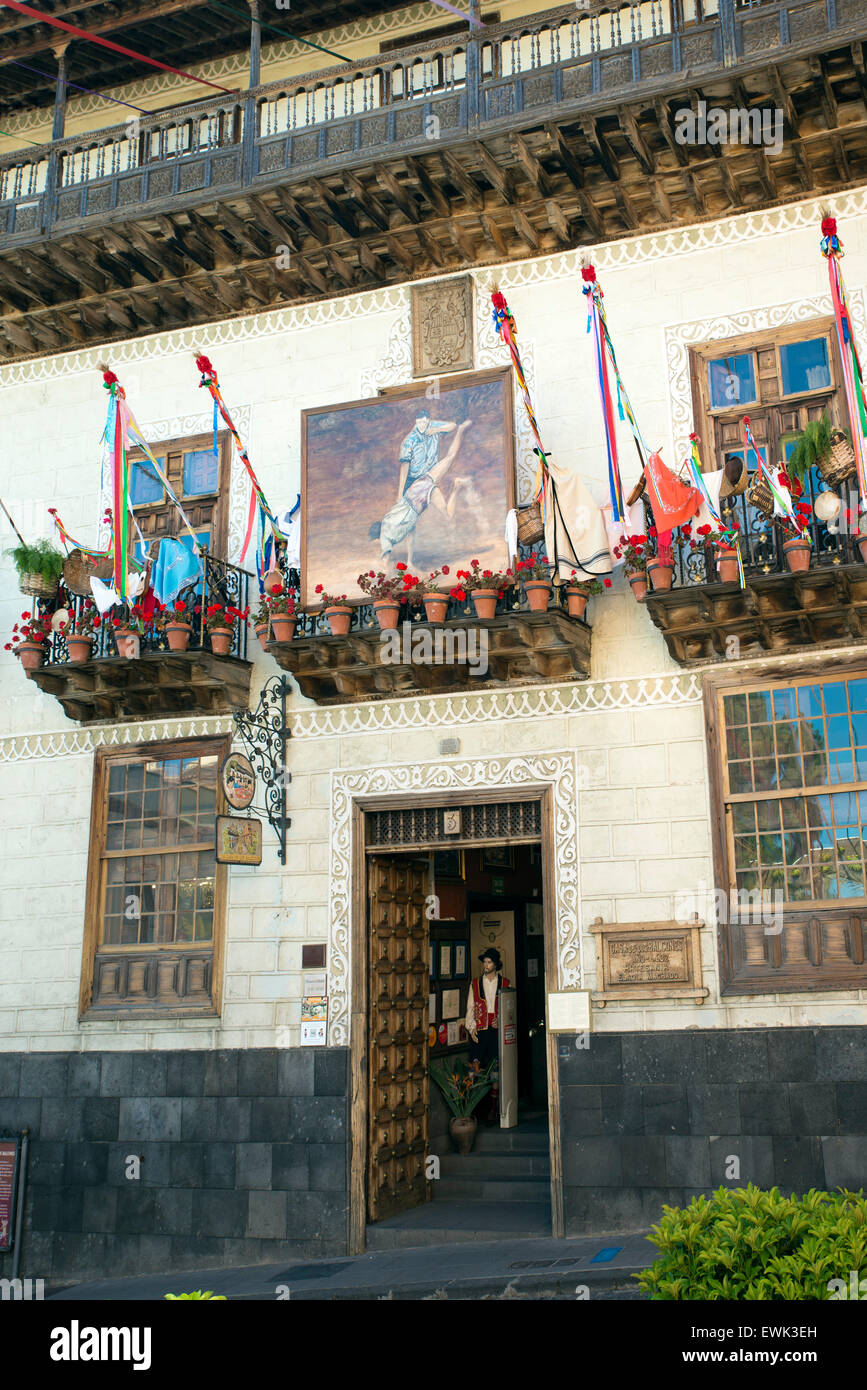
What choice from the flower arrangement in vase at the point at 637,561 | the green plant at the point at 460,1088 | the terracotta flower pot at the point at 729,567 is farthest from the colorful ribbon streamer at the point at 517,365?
the green plant at the point at 460,1088

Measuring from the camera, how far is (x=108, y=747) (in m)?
14.6

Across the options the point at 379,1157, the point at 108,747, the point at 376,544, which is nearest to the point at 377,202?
the point at 376,544

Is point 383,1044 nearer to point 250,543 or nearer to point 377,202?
point 250,543

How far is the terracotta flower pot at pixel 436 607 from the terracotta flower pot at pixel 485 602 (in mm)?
378

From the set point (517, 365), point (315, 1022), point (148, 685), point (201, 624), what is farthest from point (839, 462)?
point (148, 685)

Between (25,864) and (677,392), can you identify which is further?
(25,864)

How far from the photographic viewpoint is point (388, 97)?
46.0 feet

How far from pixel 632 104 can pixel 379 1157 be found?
10826 mm

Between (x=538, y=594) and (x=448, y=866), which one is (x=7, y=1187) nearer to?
(x=448, y=866)

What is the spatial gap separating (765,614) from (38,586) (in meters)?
8.18

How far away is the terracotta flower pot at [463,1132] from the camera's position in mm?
14531

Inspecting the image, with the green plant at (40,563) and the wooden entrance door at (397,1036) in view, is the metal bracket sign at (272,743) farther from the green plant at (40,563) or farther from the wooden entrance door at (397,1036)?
the green plant at (40,563)

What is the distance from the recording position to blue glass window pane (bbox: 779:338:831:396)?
40.8 ft

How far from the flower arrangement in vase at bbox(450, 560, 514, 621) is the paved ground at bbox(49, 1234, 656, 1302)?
5783mm
